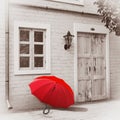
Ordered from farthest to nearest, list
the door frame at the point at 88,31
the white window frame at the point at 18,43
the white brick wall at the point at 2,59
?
the door frame at the point at 88,31, the white window frame at the point at 18,43, the white brick wall at the point at 2,59

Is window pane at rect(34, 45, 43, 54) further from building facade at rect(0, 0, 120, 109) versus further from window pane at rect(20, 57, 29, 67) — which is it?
window pane at rect(20, 57, 29, 67)

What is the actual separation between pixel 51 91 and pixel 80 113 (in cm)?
71

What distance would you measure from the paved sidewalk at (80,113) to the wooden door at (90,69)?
0.61ft

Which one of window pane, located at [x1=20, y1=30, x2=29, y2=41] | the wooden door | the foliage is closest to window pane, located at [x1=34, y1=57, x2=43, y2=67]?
window pane, located at [x1=20, y1=30, x2=29, y2=41]

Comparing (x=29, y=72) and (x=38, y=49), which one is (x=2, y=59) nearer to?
(x=29, y=72)

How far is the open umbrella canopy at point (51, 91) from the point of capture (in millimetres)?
3836

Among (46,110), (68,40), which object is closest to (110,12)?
(68,40)

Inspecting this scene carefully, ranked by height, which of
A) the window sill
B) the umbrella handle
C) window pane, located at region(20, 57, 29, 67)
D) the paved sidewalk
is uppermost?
window pane, located at region(20, 57, 29, 67)

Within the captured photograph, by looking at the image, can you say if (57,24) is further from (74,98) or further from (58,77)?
(74,98)

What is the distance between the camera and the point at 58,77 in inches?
169

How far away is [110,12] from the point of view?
4.22m

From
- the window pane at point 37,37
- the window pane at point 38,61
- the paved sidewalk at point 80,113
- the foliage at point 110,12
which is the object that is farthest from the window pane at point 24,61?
the foliage at point 110,12

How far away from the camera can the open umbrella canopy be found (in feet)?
12.6

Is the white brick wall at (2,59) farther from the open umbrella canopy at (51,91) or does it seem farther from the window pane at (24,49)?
the open umbrella canopy at (51,91)
